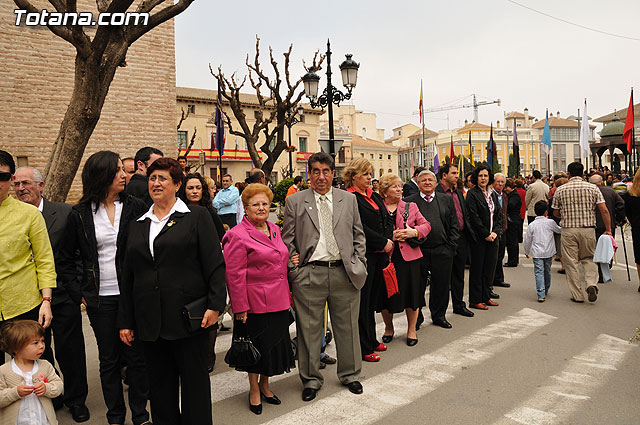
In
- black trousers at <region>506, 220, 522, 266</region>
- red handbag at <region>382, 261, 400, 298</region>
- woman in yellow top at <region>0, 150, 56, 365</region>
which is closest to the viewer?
woman in yellow top at <region>0, 150, 56, 365</region>

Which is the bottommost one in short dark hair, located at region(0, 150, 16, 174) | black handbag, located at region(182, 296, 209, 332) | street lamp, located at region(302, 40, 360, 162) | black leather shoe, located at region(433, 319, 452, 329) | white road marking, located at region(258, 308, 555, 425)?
white road marking, located at region(258, 308, 555, 425)

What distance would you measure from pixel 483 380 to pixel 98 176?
3.79 metres

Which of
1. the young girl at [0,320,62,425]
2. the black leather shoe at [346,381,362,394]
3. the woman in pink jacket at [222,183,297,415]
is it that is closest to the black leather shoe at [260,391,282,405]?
the woman in pink jacket at [222,183,297,415]

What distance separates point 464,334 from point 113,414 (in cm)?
405

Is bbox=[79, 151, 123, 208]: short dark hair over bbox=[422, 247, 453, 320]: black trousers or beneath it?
over

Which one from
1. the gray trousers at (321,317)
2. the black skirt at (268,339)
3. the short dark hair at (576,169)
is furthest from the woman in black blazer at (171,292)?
the short dark hair at (576,169)

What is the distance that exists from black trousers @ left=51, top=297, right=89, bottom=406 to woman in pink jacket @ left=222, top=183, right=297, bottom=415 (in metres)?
1.37

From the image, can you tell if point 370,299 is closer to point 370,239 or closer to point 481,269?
point 370,239

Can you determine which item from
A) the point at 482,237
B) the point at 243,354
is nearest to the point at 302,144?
the point at 482,237

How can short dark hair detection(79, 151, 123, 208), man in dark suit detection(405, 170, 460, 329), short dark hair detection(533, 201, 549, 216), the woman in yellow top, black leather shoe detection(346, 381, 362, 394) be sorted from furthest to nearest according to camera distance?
short dark hair detection(533, 201, 549, 216) → man in dark suit detection(405, 170, 460, 329) → black leather shoe detection(346, 381, 362, 394) → short dark hair detection(79, 151, 123, 208) → the woman in yellow top

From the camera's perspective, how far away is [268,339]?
408cm

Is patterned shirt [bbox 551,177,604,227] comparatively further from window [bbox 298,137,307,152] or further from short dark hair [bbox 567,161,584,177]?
window [bbox 298,137,307,152]

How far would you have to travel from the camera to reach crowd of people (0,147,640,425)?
3.14m

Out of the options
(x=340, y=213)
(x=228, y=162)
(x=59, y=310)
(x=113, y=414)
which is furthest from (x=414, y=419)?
(x=228, y=162)
